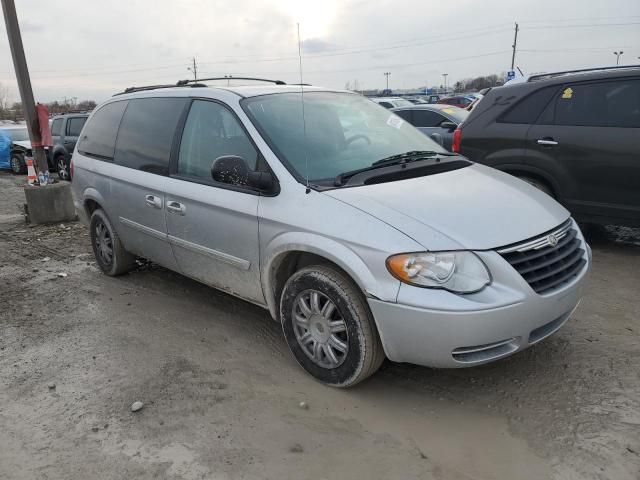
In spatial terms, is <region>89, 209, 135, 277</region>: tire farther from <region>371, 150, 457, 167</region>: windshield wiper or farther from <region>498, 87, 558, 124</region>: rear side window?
<region>498, 87, 558, 124</region>: rear side window

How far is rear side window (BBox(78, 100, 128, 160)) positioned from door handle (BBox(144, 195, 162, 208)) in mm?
921

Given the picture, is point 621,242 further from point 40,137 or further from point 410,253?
point 40,137

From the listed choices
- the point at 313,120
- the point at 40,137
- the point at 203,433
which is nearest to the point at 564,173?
the point at 313,120

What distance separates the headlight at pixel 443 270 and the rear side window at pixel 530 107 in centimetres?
361

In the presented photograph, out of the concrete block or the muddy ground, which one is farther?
the concrete block

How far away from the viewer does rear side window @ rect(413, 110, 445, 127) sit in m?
10.8

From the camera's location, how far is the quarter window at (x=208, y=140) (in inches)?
143

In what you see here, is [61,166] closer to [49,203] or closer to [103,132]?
[49,203]

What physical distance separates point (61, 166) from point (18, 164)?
2478 millimetres

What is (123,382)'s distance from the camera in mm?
3395

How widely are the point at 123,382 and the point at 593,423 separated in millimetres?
2762

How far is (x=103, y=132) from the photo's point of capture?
520 centimetres

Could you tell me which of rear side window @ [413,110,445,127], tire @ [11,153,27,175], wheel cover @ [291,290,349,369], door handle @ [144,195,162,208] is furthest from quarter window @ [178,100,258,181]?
tire @ [11,153,27,175]

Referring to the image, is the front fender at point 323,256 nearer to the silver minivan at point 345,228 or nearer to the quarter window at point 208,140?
the silver minivan at point 345,228
